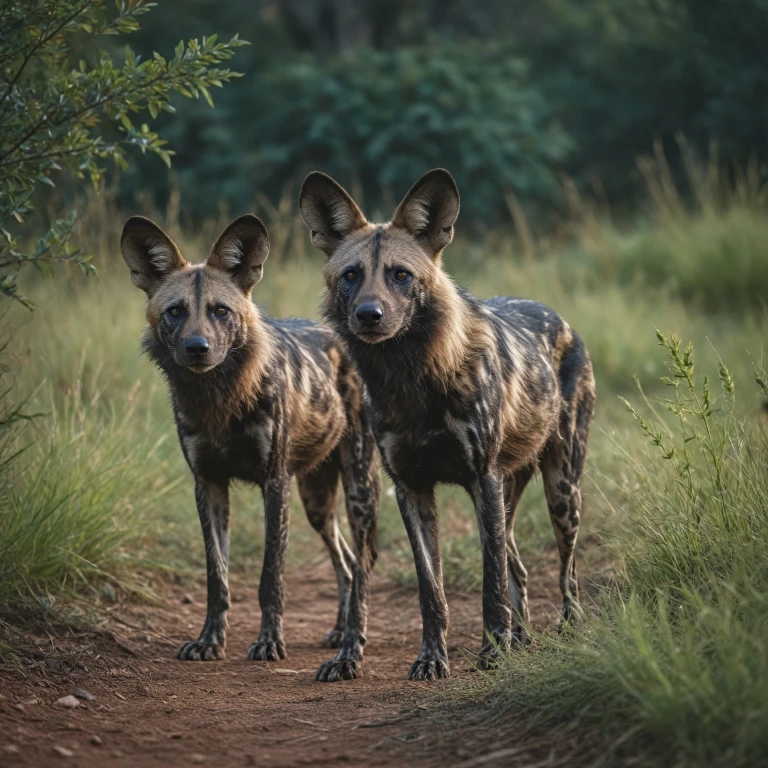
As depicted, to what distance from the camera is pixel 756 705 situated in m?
2.50

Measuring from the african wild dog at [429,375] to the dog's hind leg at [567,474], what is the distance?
33 centimetres

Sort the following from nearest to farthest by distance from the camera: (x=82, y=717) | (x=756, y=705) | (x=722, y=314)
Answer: (x=756, y=705) → (x=82, y=717) → (x=722, y=314)

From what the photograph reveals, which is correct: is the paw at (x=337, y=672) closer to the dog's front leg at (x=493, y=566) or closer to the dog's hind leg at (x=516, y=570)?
the dog's front leg at (x=493, y=566)

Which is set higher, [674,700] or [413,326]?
[413,326]

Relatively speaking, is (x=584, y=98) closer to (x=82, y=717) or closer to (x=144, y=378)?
(x=144, y=378)

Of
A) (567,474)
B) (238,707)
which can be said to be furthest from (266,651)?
(567,474)

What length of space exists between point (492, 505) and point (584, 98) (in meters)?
15.2

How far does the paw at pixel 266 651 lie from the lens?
4621mm

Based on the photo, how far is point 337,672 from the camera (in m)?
4.27

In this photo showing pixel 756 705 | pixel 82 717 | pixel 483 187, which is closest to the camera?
pixel 756 705

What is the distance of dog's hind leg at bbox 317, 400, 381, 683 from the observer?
4.36 meters

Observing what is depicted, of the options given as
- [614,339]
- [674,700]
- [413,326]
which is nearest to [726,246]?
[614,339]

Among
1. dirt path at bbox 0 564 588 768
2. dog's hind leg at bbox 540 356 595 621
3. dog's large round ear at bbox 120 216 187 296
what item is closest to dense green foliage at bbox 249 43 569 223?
dog's large round ear at bbox 120 216 187 296

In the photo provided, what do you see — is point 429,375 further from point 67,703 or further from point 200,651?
point 67,703
